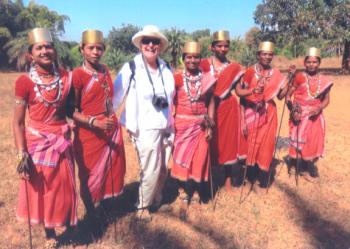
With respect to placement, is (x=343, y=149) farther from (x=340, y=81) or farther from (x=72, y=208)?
(x=340, y=81)

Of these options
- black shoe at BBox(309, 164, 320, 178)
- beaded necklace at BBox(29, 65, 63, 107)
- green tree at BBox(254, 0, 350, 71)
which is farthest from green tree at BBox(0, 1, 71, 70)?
beaded necklace at BBox(29, 65, 63, 107)

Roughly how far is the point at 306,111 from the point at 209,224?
2.11 metres

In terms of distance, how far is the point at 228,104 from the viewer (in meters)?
4.93

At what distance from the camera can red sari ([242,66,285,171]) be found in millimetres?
4980

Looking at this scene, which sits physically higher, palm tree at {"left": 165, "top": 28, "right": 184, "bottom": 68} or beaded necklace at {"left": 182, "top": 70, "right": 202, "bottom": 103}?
palm tree at {"left": 165, "top": 28, "right": 184, "bottom": 68}

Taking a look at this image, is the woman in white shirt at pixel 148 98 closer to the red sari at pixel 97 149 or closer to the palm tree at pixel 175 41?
the red sari at pixel 97 149

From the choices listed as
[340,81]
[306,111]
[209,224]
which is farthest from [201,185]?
[340,81]

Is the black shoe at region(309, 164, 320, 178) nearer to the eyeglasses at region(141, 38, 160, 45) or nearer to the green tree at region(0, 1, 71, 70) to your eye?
the eyeglasses at region(141, 38, 160, 45)

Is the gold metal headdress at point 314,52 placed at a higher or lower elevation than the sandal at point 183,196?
higher

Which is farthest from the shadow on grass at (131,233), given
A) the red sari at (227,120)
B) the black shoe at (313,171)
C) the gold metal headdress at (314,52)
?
the gold metal headdress at (314,52)

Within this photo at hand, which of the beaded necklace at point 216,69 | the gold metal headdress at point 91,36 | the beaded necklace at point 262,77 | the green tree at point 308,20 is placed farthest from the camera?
the green tree at point 308,20

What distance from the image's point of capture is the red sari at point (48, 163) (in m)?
3.52

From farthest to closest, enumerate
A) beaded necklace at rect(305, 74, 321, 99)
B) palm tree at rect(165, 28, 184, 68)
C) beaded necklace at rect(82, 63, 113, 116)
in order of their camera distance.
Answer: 1. palm tree at rect(165, 28, 184, 68)
2. beaded necklace at rect(305, 74, 321, 99)
3. beaded necklace at rect(82, 63, 113, 116)

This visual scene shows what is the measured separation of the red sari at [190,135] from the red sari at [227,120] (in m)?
0.26
